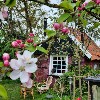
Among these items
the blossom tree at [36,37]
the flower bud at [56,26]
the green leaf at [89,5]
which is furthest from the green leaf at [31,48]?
the green leaf at [89,5]

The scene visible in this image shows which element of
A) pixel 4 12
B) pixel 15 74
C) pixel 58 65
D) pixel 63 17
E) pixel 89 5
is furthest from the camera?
pixel 58 65

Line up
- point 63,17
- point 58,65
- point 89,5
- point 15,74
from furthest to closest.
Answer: point 58,65 < point 89,5 < point 63,17 < point 15,74

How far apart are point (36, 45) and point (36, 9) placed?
13202 mm

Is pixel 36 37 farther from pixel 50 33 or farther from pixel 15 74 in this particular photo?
pixel 15 74

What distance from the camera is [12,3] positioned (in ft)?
3.19

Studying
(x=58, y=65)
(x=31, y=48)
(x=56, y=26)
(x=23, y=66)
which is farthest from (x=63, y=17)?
(x=58, y=65)

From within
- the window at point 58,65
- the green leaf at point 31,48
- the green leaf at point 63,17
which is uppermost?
the window at point 58,65

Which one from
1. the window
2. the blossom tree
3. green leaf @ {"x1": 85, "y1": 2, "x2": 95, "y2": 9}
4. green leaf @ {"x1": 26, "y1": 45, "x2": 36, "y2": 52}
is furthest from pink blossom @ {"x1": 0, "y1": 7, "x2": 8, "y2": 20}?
the window

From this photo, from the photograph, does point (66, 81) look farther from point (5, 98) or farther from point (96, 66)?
point (5, 98)

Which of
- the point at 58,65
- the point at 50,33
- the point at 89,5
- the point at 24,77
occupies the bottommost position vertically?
the point at 24,77

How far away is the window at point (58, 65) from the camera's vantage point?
1665 centimetres

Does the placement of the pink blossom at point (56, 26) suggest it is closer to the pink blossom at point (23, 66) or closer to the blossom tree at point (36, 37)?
the blossom tree at point (36, 37)

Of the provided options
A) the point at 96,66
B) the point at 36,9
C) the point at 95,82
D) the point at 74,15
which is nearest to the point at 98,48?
the point at 96,66

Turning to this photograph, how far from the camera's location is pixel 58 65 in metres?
16.7
